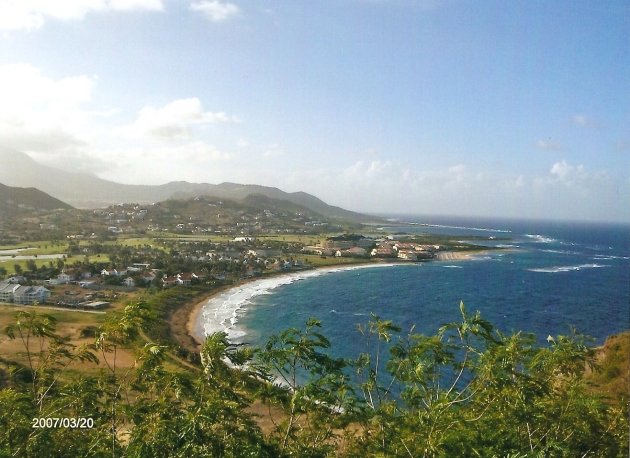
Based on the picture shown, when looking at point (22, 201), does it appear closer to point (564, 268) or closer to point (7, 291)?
point (7, 291)

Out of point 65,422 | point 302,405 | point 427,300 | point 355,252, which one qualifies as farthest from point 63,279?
point 355,252

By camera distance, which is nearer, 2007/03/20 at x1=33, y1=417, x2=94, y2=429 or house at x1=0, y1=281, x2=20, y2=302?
2007/03/20 at x1=33, y1=417, x2=94, y2=429

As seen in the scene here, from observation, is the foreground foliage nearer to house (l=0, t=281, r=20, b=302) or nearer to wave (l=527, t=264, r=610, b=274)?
house (l=0, t=281, r=20, b=302)

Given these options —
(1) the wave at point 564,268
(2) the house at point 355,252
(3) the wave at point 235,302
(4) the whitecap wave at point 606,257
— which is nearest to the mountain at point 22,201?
(3) the wave at point 235,302

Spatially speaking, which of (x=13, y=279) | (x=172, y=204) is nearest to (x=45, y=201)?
(x=172, y=204)

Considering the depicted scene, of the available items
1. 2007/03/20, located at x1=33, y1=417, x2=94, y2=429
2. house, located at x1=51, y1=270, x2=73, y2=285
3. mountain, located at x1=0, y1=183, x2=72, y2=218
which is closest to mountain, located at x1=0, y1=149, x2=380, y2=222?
mountain, located at x1=0, y1=183, x2=72, y2=218
